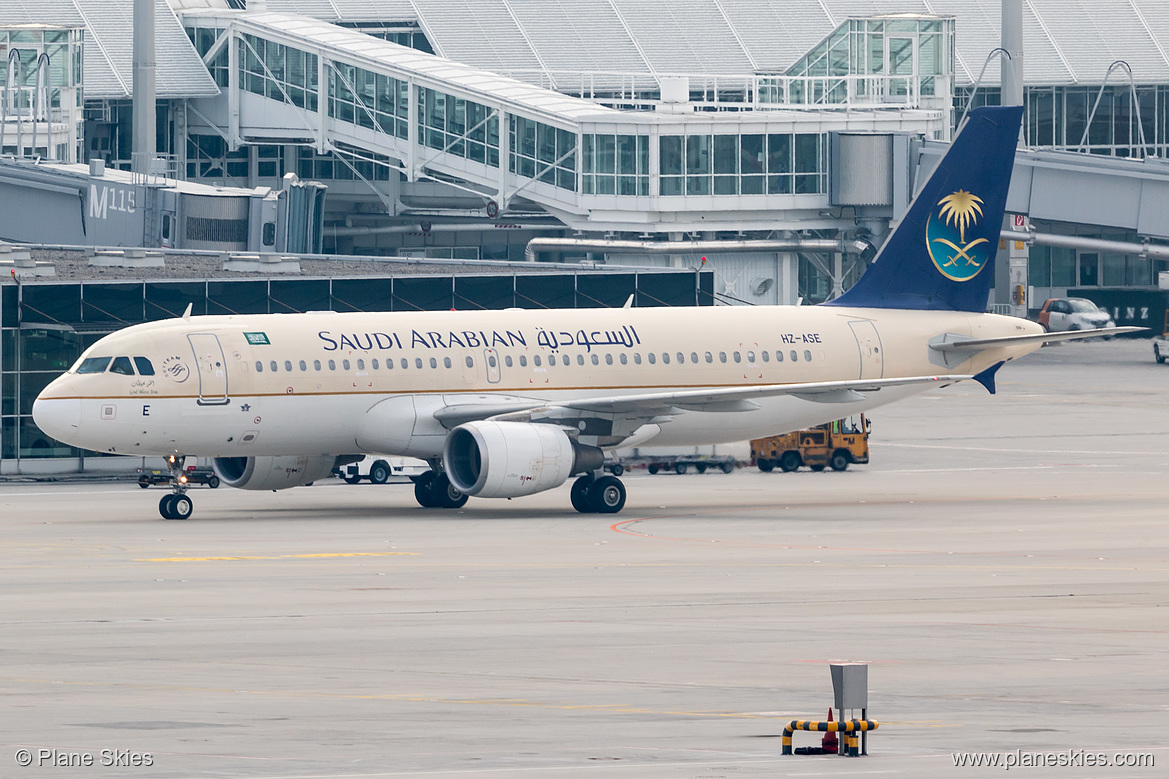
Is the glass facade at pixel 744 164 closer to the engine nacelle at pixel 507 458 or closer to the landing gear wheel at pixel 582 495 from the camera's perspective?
the landing gear wheel at pixel 582 495

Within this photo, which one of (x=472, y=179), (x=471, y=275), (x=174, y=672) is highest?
(x=472, y=179)

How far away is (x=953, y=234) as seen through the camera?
53219mm

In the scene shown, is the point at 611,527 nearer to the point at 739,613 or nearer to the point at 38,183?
the point at 739,613

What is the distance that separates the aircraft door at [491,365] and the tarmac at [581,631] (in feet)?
10.6

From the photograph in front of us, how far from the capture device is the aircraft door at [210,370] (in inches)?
1740

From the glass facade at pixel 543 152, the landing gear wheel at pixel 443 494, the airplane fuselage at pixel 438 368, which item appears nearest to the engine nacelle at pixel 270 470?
the airplane fuselage at pixel 438 368

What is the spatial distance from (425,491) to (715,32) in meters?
80.3

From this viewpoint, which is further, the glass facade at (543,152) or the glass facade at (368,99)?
the glass facade at (368,99)

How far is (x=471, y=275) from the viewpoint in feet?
206

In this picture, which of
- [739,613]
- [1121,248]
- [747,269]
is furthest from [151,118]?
[739,613]

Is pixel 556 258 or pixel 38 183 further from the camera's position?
pixel 556 258

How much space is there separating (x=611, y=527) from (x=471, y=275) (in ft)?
69.0

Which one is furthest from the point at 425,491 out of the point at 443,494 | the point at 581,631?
the point at 581,631

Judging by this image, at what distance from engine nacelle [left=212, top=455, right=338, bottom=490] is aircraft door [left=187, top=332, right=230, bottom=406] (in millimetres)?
2594
